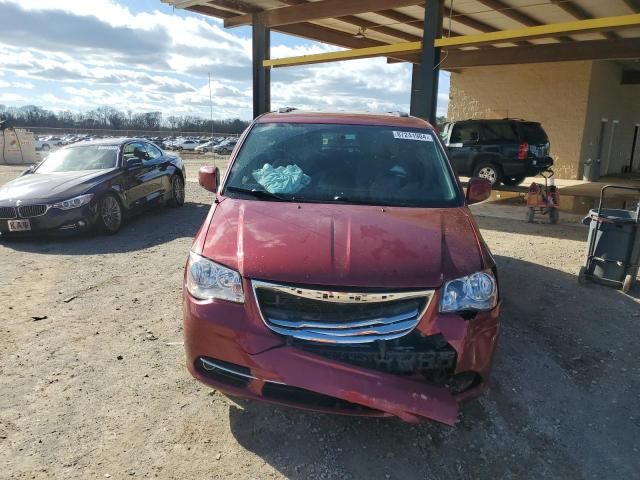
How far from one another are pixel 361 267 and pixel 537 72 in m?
17.6

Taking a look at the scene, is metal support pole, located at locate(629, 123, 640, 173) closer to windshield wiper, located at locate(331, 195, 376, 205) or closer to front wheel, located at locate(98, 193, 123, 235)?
front wheel, located at locate(98, 193, 123, 235)

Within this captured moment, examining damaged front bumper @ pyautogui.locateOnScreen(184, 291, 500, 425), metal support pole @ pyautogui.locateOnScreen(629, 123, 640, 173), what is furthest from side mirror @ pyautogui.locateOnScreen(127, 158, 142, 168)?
metal support pole @ pyautogui.locateOnScreen(629, 123, 640, 173)

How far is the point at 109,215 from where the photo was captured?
792cm

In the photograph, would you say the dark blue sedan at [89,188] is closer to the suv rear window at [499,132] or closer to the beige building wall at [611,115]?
the suv rear window at [499,132]

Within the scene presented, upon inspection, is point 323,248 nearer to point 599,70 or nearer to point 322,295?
point 322,295

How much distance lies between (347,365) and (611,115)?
20.6m

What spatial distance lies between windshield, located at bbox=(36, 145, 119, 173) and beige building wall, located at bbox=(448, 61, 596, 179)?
1459 cm

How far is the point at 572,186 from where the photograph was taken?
1559 centimetres

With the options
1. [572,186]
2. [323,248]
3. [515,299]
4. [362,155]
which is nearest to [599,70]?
[572,186]

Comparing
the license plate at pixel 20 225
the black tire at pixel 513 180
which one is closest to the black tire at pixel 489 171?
the black tire at pixel 513 180

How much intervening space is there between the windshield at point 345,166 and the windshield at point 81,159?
17.4 feet

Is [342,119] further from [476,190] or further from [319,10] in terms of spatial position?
[319,10]

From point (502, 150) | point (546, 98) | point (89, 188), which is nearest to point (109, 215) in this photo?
point (89, 188)

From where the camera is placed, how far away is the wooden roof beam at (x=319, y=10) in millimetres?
10164
